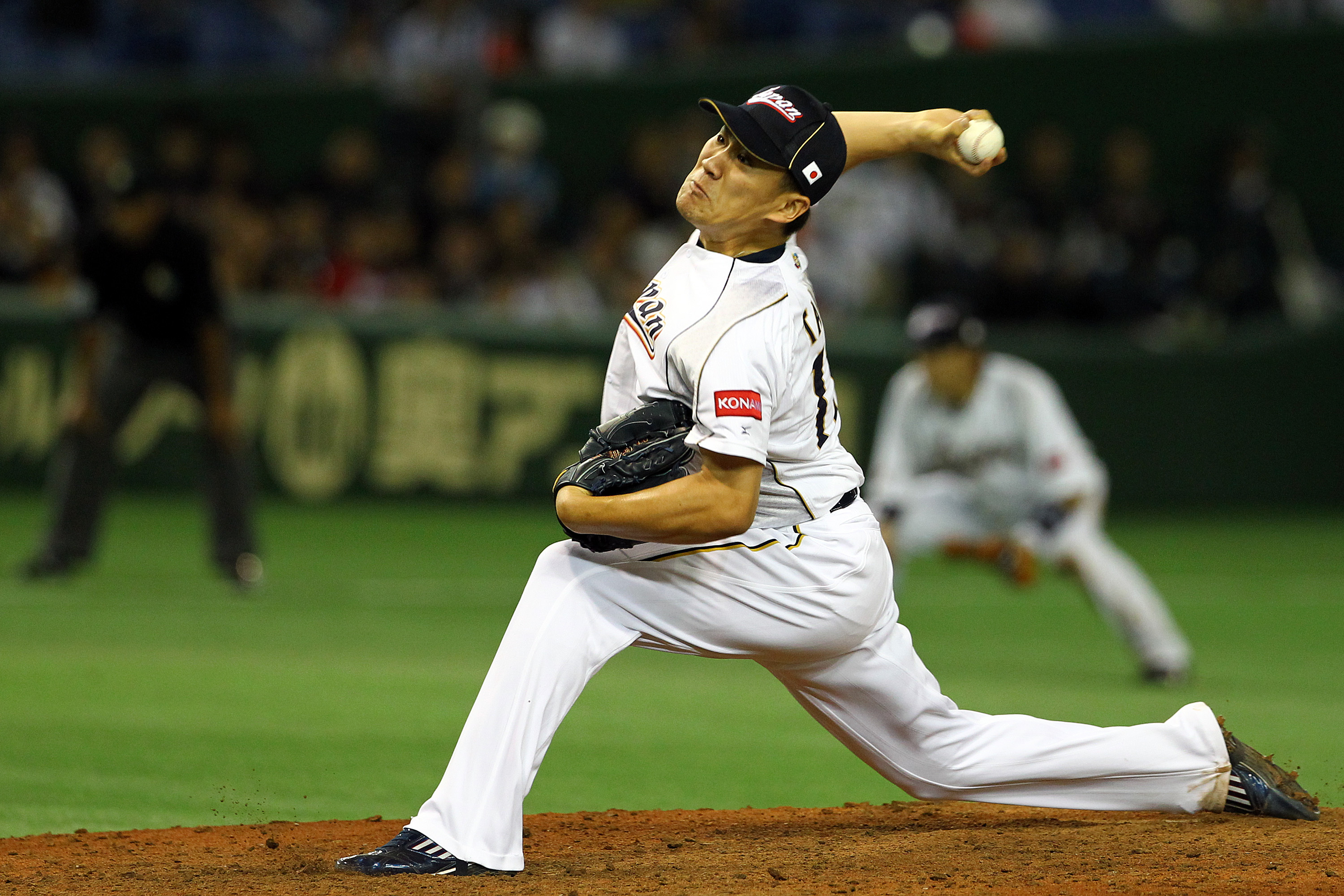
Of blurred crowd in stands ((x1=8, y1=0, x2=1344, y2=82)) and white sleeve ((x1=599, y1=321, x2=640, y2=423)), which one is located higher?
blurred crowd in stands ((x1=8, y1=0, x2=1344, y2=82))

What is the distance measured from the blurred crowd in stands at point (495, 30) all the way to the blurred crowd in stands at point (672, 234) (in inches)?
53.2

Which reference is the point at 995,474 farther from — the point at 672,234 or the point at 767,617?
the point at 672,234

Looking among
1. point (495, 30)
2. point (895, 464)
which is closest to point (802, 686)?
point (895, 464)

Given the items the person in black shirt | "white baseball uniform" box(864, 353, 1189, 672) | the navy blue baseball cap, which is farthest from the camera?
the person in black shirt

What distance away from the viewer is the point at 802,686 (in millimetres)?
4301

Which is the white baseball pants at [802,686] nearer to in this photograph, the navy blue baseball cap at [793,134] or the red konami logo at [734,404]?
the red konami logo at [734,404]

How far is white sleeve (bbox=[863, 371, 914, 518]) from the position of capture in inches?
334

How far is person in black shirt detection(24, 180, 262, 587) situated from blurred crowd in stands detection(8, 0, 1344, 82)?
6.81 meters

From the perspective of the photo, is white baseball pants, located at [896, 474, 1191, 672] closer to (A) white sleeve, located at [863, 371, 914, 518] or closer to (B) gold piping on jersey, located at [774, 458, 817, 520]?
(A) white sleeve, located at [863, 371, 914, 518]

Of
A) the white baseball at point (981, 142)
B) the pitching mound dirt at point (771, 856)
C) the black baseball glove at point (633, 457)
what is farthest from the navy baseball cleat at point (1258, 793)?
the black baseball glove at point (633, 457)

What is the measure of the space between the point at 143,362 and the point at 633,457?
23.2 feet

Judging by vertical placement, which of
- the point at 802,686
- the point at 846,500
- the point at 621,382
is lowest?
the point at 802,686

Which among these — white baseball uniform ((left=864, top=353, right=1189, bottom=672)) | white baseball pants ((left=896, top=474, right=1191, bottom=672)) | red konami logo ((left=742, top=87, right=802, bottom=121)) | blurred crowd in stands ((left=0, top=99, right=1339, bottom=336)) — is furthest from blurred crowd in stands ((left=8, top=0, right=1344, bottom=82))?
red konami logo ((left=742, top=87, right=802, bottom=121))

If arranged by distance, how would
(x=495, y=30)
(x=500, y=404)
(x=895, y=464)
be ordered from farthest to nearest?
(x=495, y=30)
(x=500, y=404)
(x=895, y=464)
